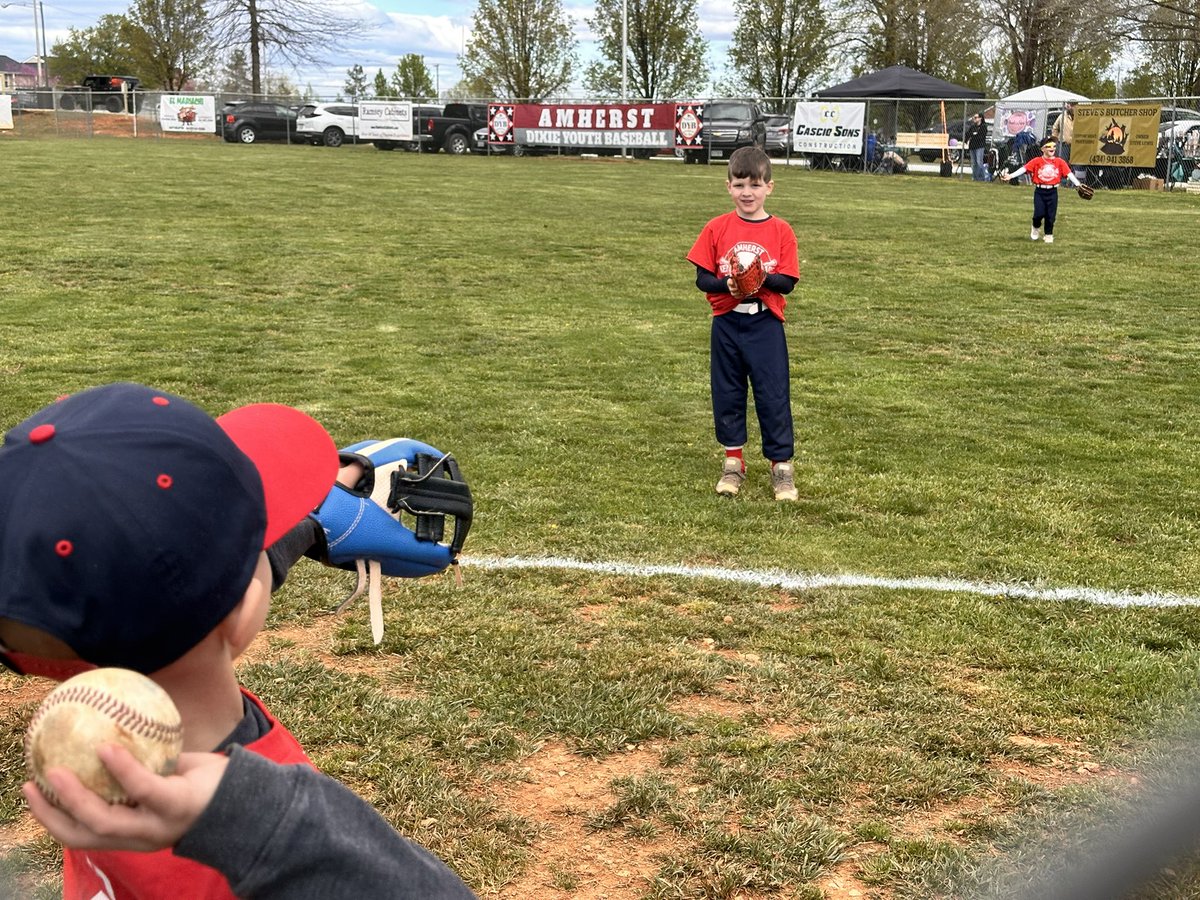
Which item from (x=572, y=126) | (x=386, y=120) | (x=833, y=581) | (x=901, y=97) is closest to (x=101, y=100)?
(x=386, y=120)

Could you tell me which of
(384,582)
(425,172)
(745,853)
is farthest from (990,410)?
(425,172)

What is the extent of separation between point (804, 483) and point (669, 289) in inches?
256

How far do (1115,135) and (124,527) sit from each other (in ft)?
101

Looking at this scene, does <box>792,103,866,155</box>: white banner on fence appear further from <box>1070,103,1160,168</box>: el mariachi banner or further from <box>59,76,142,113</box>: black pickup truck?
<box>59,76,142,113</box>: black pickup truck

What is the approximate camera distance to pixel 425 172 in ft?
88.9

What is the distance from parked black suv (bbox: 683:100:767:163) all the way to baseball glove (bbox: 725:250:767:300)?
97.5ft

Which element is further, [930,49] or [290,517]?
[930,49]

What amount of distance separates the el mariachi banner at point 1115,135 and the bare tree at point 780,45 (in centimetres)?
3334

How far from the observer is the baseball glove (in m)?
5.36

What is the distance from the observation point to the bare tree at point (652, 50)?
61.1m

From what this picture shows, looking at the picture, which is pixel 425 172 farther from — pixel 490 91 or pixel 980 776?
pixel 490 91

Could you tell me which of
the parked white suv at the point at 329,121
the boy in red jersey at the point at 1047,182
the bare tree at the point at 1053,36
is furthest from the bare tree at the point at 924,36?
the boy in red jersey at the point at 1047,182

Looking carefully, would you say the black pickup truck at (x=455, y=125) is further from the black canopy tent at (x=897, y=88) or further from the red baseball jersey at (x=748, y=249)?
the red baseball jersey at (x=748, y=249)

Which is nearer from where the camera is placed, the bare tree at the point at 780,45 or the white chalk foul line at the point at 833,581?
the white chalk foul line at the point at 833,581
